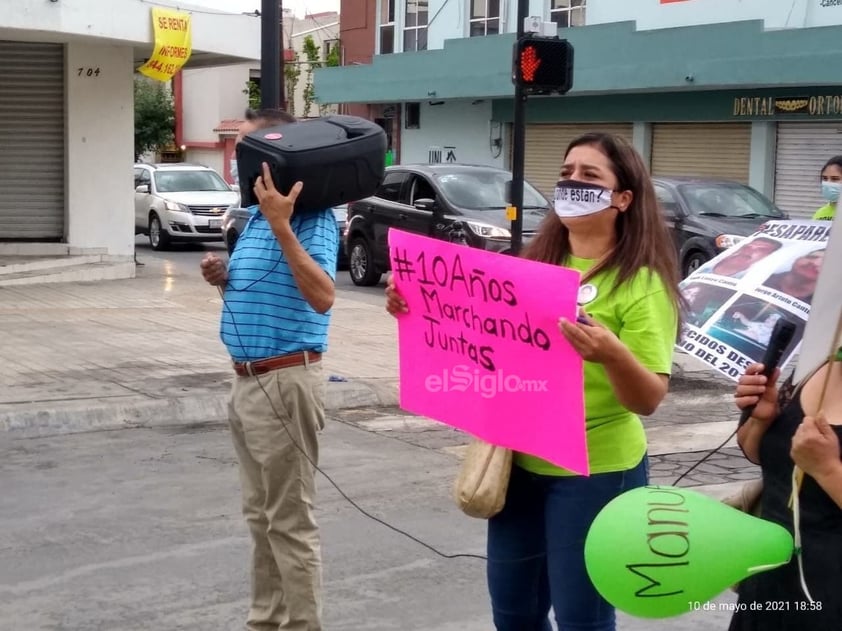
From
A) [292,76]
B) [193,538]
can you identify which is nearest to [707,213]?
[193,538]

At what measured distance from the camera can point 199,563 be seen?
5.78 m

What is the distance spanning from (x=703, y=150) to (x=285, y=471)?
24.8m

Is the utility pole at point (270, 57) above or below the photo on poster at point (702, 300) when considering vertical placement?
above

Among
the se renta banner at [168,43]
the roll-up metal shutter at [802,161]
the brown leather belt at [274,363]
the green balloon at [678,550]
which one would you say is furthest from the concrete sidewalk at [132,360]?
the roll-up metal shutter at [802,161]

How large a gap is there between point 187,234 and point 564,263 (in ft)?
71.6

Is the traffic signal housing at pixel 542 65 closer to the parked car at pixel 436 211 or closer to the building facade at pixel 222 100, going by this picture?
the parked car at pixel 436 211

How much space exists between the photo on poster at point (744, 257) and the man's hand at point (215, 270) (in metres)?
1.80

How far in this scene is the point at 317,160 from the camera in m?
4.23

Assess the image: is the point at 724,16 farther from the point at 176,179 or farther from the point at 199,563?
the point at 199,563

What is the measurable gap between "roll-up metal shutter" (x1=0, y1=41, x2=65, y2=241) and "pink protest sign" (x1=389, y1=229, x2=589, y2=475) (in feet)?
48.4

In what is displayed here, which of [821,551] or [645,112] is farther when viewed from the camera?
[645,112]

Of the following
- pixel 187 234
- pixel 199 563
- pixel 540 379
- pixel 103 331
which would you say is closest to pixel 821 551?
pixel 540 379

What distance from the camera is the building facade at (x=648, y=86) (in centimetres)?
2459

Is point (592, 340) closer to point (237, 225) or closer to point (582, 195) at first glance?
point (582, 195)
